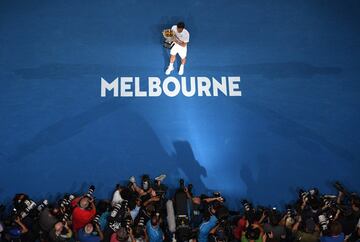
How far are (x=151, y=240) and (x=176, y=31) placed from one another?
4776 millimetres

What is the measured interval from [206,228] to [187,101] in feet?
11.8

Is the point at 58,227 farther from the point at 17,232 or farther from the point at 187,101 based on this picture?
the point at 187,101

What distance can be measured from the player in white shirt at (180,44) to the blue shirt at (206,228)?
417cm

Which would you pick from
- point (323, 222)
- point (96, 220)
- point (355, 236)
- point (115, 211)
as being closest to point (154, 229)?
point (115, 211)

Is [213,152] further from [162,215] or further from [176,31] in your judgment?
[176,31]

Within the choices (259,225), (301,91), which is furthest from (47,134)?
(301,91)

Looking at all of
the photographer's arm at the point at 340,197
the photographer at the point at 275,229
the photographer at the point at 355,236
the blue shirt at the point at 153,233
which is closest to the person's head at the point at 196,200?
the blue shirt at the point at 153,233

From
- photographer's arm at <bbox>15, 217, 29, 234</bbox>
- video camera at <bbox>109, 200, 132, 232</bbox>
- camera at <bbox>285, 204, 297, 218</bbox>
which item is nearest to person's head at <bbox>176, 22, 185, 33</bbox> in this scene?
video camera at <bbox>109, 200, 132, 232</bbox>

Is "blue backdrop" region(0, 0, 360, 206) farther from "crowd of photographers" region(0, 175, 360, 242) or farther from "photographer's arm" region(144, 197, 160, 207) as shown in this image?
"photographer's arm" region(144, 197, 160, 207)

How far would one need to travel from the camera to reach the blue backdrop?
9297 mm

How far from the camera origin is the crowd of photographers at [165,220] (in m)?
7.19

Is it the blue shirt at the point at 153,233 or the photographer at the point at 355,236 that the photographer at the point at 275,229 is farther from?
the blue shirt at the point at 153,233

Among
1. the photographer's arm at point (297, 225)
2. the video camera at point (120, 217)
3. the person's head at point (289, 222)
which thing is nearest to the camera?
the video camera at point (120, 217)

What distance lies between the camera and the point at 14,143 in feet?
30.7
